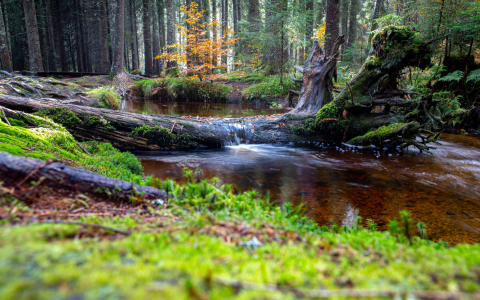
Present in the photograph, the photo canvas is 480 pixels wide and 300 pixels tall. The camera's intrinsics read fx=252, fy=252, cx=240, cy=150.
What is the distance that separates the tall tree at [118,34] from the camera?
57.7ft

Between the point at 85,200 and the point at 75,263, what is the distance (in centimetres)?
115

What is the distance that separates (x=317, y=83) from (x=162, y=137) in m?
5.73

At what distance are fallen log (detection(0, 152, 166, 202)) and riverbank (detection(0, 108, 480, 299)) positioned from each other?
0.29 ft

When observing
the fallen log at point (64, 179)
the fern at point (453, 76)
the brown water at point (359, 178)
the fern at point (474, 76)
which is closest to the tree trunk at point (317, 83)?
the brown water at point (359, 178)

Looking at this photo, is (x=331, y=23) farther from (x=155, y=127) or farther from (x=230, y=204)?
(x=230, y=204)

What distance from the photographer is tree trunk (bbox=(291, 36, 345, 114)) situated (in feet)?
29.4

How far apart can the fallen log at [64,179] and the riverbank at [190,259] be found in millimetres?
88

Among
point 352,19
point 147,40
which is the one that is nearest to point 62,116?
point 147,40

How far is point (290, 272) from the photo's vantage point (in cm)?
125

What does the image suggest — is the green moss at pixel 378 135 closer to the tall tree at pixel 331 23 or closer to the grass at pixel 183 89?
the tall tree at pixel 331 23

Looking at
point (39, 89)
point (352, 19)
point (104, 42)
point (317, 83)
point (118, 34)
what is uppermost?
point (352, 19)

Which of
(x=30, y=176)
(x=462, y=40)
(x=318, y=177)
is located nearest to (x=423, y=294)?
(x=30, y=176)

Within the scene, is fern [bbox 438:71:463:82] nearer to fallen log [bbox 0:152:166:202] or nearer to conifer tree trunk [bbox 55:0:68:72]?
fallen log [bbox 0:152:166:202]

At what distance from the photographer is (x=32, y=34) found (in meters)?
16.1
